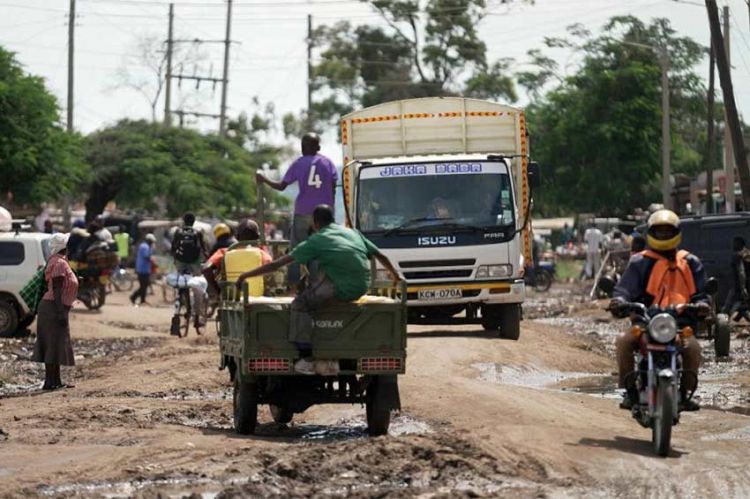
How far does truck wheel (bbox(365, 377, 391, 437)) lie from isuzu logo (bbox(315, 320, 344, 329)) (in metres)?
0.55

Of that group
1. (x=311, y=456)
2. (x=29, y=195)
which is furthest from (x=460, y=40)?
(x=311, y=456)

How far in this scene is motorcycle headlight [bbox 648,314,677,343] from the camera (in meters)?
11.4

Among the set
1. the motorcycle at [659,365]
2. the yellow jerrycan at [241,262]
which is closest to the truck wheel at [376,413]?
the motorcycle at [659,365]

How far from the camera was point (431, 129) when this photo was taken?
75.2 ft

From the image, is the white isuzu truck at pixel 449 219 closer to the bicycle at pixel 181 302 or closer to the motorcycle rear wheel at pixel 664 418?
the bicycle at pixel 181 302

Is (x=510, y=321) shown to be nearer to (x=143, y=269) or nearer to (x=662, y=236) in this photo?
(x=662, y=236)

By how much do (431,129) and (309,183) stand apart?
6598 mm

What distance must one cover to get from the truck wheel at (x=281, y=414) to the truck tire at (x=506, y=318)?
873 centimetres

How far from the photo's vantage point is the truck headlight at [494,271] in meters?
21.5

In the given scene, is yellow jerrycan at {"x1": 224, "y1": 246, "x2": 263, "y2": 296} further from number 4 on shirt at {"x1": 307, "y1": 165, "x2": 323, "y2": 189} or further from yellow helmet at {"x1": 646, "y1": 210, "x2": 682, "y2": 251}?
yellow helmet at {"x1": 646, "y1": 210, "x2": 682, "y2": 251}

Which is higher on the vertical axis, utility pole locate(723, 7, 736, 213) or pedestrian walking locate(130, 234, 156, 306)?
utility pole locate(723, 7, 736, 213)

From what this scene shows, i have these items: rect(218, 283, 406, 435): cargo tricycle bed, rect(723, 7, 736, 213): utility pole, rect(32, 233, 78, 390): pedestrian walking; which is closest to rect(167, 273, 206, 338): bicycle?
rect(32, 233, 78, 390): pedestrian walking

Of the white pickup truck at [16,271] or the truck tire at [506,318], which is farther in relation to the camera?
the white pickup truck at [16,271]

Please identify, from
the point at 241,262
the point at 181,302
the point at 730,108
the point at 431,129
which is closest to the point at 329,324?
the point at 241,262
